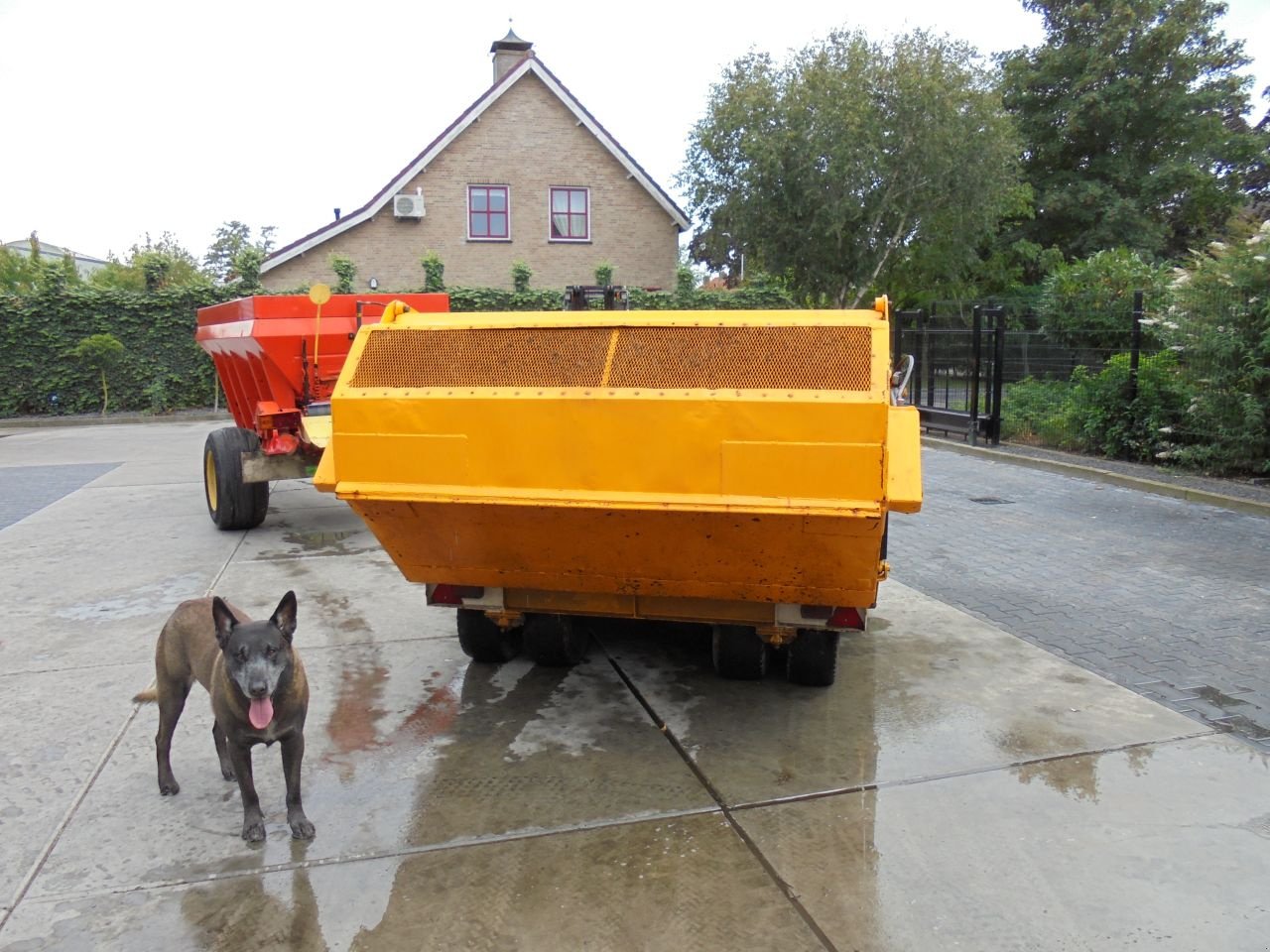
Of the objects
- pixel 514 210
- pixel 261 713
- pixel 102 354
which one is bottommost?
pixel 261 713

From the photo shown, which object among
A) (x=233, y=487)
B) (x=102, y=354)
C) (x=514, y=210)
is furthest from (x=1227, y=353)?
(x=514, y=210)

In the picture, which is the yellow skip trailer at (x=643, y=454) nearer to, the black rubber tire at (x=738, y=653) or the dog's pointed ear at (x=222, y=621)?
the black rubber tire at (x=738, y=653)

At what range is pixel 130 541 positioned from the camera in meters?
8.46

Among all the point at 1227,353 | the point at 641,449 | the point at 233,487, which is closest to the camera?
the point at 641,449

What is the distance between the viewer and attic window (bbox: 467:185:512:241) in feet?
90.8

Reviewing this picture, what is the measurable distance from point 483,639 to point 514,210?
24212 mm

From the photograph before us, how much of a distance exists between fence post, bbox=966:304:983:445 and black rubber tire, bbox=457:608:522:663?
411 inches

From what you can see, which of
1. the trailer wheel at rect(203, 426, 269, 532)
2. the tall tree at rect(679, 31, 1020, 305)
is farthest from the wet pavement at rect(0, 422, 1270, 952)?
the tall tree at rect(679, 31, 1020, 305)

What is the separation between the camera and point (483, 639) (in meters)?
5.16

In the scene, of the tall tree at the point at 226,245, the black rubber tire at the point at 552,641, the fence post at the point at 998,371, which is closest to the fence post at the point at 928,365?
the fence post at the point at 998,371

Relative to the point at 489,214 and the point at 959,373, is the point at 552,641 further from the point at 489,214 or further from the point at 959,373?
the point at 489,214

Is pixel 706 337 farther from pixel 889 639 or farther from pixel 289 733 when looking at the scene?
pixel 889 639

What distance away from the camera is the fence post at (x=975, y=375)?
14.2m

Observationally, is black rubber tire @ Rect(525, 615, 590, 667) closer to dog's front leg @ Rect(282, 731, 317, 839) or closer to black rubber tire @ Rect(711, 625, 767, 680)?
black rubber tire @ Rect(711, 625, 767, 680)
